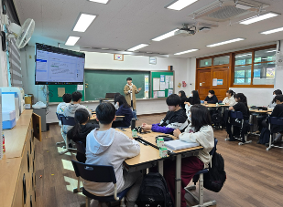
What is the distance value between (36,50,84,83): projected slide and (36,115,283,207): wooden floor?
1947 millimetres

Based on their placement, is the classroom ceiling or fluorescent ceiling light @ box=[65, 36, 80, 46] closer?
the classroom ceiling

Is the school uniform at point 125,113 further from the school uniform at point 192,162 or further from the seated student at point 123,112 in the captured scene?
the school uniform at point 192,162

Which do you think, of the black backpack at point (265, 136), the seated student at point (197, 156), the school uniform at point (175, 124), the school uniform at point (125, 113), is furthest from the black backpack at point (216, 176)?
the black backpack at point (265, 136)

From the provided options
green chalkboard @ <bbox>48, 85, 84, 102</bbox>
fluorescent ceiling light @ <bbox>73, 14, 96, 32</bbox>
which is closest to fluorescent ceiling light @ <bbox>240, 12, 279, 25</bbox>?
fluorescent ceiling light @ <bbox>73, 14, 96, 32</bbox>

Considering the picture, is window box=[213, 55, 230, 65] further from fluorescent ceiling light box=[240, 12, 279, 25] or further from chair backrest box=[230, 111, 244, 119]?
chair backrest box=[230, 111, 244, 119]

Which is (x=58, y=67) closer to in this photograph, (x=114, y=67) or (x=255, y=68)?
(x=114, y=67)

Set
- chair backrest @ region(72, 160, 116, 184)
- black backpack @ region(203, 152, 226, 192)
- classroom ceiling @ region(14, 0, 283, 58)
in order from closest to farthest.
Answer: chair backrest @ region(72, 160, 116, 184) → black backpack @ region(203, 152, 226, 192) → classroom ceiling @ region(14, 0, 283, 58)

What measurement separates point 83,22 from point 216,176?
402 cm

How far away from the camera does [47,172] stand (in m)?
3.03

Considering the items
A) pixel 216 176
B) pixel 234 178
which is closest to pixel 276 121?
pixel 234 178

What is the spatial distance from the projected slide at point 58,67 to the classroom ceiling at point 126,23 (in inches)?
24.6

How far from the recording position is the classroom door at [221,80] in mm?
7684

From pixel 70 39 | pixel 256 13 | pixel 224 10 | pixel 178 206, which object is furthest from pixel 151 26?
pixel 178 206

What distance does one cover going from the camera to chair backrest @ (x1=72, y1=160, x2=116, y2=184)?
1.38 m
